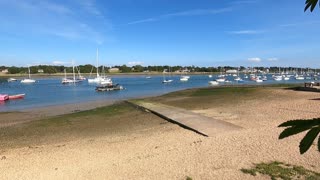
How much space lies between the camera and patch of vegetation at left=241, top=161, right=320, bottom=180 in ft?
28.5

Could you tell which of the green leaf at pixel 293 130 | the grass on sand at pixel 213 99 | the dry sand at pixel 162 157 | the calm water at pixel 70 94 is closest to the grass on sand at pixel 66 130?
the dry sand at pixel 162 157

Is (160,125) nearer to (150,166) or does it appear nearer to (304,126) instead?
(150,166)

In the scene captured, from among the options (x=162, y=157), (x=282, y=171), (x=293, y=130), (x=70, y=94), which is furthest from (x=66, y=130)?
(x=70, y=94)

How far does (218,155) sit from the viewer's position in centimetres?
1085

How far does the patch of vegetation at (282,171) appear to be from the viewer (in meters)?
8.68

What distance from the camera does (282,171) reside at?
902 centimetres

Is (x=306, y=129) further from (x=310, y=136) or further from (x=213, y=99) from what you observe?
(x=213, y=99)

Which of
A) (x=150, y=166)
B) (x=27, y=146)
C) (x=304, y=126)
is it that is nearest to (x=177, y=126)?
(x=27, y=146)

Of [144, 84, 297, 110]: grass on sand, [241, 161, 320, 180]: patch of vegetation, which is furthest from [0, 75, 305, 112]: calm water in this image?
[241, 161, 320, 180]: patch of vegetation

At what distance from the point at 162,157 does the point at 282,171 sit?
3.59m

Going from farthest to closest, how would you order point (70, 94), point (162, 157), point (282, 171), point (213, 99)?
point (70, 94) < point (213, 99) < point (162, 157) < point (282, 171)

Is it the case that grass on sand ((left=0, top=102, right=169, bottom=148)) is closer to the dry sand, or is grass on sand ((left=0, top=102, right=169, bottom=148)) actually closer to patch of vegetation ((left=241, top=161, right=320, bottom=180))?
the dry sand

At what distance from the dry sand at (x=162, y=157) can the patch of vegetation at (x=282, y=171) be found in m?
0.27

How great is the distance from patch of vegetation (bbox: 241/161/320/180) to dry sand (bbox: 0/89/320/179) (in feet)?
0.88
